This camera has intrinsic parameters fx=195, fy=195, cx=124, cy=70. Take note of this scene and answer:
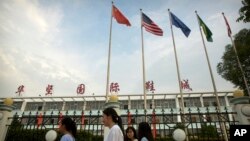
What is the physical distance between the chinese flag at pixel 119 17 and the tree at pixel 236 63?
9.34 meters

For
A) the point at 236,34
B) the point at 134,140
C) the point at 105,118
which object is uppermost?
the point at 236,34

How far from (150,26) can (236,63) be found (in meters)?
9.70

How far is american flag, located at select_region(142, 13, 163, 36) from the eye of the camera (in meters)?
11.1

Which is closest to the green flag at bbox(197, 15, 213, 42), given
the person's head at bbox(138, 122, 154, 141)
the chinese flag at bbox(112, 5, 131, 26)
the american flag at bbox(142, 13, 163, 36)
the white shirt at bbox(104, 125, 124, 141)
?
the american flag at bbox(142, 13, 163, 36)

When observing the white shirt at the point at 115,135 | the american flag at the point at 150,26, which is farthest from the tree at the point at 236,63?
the white shirt at the point at 115,135

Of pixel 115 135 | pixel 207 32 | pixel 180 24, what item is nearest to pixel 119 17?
pixel 180 24

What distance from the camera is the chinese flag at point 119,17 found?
11102 millimetres

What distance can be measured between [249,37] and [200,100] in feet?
79.2

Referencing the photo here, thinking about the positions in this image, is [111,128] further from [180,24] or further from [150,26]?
[180,24]

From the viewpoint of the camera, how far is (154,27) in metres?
11.4

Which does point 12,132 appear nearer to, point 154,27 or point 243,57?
point 154,27

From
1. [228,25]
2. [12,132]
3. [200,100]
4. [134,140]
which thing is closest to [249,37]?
[228,25]

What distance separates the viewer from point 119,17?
1136cm

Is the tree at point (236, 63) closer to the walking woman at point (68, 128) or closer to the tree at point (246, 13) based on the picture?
the tree at point (246, 13)
